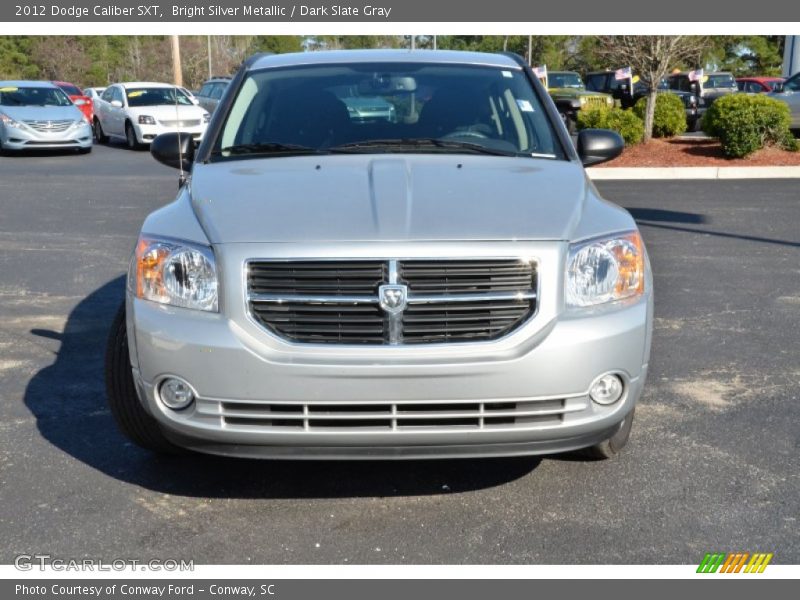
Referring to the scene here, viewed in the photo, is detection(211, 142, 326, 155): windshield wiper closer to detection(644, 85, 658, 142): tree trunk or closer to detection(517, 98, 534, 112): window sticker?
detection(517, 98, 534, 112): window sticker

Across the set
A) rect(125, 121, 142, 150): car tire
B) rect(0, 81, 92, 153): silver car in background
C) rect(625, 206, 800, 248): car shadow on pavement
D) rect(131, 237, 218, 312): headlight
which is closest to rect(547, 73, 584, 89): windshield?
rect(125, 121, 142, 150): car tire

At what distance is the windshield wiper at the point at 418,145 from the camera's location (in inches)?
183

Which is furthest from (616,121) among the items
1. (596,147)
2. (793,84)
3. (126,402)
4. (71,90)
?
(71,90)

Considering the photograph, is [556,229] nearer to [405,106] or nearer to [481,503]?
[481,503]

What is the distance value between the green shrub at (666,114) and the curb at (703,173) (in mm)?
3868

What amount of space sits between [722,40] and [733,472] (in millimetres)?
48798

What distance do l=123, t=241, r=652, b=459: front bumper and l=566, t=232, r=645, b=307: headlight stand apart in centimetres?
8

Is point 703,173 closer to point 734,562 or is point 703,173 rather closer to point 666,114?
point 666,114

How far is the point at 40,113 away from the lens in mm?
21391

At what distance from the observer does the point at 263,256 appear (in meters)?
3.47

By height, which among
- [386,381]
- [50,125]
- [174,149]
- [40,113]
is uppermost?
[174,149]

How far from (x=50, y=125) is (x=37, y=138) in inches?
17.1

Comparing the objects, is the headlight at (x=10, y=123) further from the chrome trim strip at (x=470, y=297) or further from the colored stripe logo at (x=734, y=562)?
the colored stripe logo at (x=734, y=562)

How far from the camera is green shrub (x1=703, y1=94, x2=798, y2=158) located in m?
17.5
